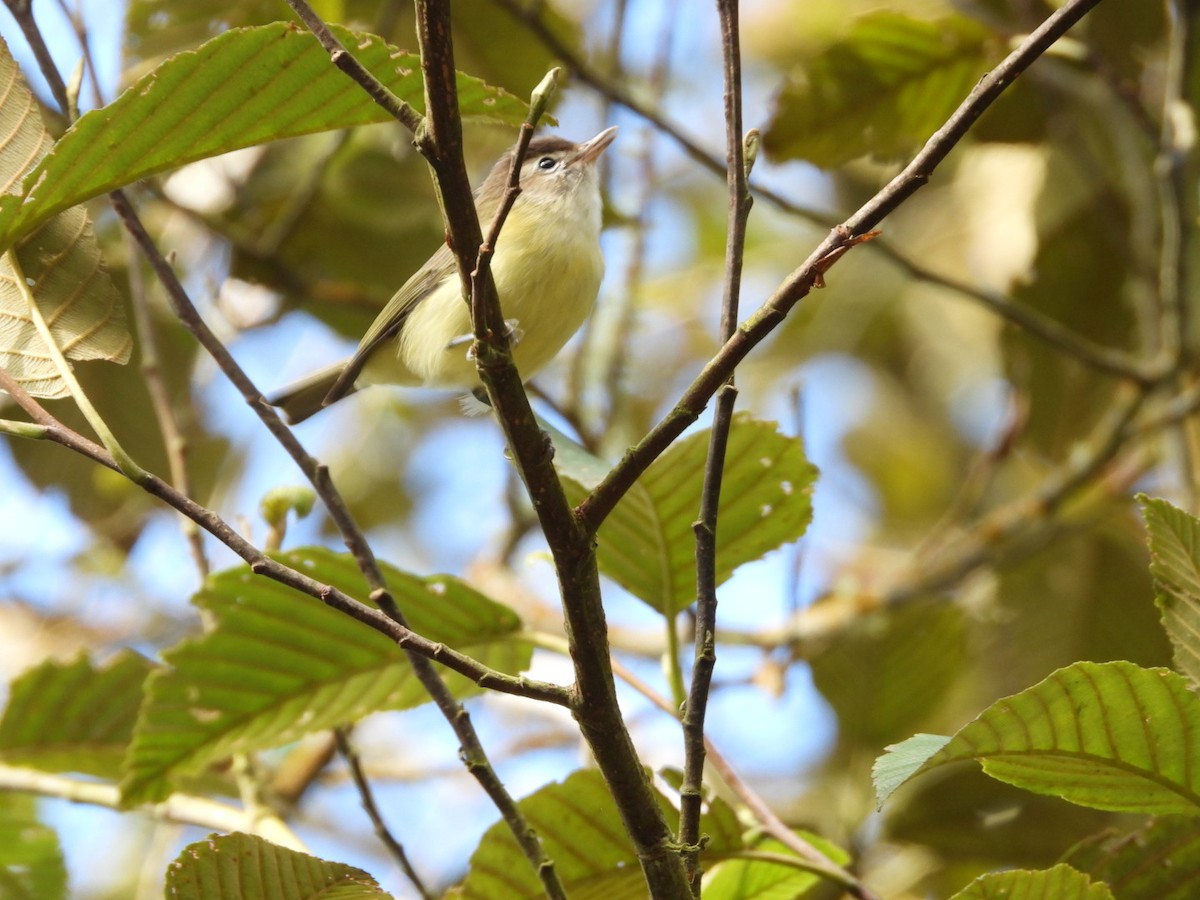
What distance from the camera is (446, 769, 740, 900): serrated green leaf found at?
5.91 ft

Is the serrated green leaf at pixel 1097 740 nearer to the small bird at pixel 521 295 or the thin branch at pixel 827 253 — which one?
the thin branch at pixel 827 253

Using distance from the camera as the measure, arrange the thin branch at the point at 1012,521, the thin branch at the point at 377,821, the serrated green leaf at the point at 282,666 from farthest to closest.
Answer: the thin branch at the point at 1012,521
the serrated green leaf at the point at 282,666
the thin branch at the point at 377,821

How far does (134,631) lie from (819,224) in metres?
3.13

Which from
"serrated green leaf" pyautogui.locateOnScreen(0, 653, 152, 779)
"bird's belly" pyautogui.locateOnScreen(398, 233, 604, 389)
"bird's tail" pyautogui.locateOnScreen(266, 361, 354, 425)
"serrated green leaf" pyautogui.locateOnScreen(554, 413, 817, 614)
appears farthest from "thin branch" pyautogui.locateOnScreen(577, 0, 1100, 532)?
"bird's tail" pyautogui.locateOnScreen(266, 361, 354, 425)

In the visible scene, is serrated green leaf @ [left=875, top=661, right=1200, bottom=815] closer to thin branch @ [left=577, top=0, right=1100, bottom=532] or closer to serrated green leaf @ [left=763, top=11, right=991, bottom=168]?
thin branch @ [left=577, top=0, right=1100, bottom=532]

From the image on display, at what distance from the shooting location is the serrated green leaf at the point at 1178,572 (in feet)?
5.12

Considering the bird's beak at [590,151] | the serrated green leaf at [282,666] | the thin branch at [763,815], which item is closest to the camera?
the thin branch at [763,815]

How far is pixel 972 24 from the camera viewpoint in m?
2.99

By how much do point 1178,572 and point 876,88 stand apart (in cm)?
180

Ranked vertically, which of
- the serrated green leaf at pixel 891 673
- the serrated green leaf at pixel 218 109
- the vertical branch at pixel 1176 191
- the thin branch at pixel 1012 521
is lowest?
the serrated green leaf at pixel 891 673

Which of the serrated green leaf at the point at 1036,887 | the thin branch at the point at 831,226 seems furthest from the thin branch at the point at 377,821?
the thin branch at the point at 831,226

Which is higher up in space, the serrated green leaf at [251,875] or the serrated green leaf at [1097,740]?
the serrated green leaf at [251,875]

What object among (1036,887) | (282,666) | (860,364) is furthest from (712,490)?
(860,364)

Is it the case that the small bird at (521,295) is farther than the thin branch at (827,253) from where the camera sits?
Yes
